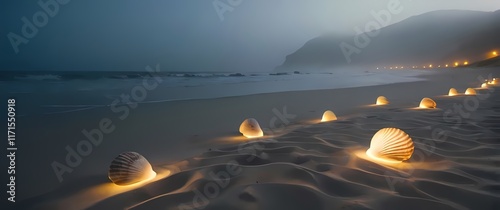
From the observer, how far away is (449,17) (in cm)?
8738

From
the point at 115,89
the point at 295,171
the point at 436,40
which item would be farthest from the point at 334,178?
the point at 436,40

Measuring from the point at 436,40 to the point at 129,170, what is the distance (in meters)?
97.2

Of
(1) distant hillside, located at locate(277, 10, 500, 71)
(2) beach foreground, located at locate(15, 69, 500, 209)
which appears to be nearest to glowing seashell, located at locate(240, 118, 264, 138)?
(2) beach foreground, located at locate(15, 69, 500, 209)

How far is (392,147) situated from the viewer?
2.62 m

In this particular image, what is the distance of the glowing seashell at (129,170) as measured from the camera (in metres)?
2.27

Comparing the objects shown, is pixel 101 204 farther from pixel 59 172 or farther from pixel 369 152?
pixel 369 152

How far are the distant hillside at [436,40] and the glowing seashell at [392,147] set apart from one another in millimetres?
64732

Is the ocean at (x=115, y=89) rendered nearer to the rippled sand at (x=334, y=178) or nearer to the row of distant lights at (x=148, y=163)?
the row of distant lights at (x=148, y=163)

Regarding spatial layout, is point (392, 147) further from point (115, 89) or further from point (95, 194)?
point (115, 89)

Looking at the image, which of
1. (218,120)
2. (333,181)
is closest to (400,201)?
(333,181)

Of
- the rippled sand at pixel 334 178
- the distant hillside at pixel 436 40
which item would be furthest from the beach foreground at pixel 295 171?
the distant hillside at pixel 436 40

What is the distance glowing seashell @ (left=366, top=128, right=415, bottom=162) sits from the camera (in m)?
2.57

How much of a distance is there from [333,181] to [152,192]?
1.60 metres

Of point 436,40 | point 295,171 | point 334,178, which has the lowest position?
point 334,178
